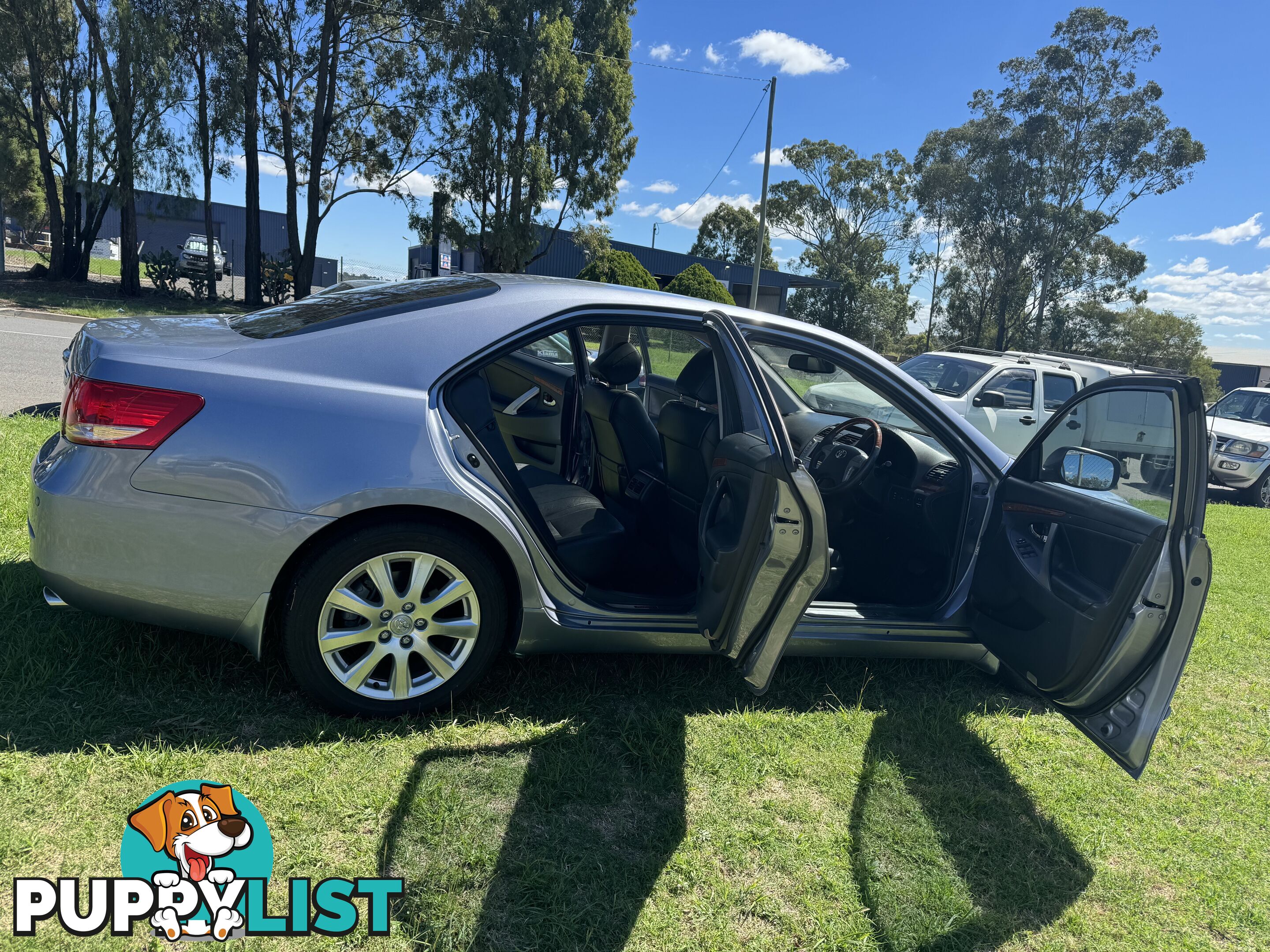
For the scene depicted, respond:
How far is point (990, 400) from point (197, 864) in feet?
31.2

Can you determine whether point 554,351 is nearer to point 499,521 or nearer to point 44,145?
point 499,521

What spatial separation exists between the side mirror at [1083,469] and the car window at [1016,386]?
789 cm

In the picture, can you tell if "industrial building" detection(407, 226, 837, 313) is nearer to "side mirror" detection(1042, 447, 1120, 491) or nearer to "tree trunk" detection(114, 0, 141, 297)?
"tree trunk" detection(114, 0, 141, 297)

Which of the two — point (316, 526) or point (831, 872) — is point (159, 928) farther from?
point (831, 872)

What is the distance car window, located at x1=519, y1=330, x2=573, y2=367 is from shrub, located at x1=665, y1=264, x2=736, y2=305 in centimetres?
2040

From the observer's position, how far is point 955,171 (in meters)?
40.8

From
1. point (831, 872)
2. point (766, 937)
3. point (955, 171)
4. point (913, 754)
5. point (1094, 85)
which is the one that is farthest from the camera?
point (955, 171)

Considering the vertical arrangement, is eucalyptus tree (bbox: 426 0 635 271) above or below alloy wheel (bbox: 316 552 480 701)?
above

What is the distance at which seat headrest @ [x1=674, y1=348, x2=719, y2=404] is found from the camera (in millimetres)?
3639

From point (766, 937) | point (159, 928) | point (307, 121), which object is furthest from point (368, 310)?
point (307, 121)

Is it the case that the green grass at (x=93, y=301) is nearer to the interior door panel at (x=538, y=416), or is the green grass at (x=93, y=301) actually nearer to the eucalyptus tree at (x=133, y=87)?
the eucalyptus tree at (x=133, y=87)

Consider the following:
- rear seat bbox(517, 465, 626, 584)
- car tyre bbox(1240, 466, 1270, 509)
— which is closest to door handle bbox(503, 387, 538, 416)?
rear seat bbox(517, 465, 626, 584)

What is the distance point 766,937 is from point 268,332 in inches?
96.0

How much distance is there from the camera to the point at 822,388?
507cm
